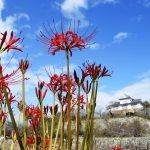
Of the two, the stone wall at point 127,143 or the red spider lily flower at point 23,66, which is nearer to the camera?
the red spider lily flower at point 23,66

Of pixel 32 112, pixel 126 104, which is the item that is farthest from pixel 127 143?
pixel 126 104

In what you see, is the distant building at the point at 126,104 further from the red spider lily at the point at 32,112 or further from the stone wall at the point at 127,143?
the red spider lily at the point at 32,112

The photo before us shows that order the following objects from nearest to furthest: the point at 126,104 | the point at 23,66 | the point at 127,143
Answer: the point at 23,66 < the point at 127,143 < the point at 126,104

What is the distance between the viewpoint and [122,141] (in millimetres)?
10250

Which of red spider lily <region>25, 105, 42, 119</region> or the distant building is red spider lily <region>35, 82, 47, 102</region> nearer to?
red spider lily <region>25, 105, 42, 119</region>

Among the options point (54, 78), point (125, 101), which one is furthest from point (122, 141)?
point (125, 101)

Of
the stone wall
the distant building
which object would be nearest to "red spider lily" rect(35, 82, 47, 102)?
the stone wall

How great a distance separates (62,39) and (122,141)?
8208 millimetres

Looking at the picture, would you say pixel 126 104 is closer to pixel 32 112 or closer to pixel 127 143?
pixel 127 143

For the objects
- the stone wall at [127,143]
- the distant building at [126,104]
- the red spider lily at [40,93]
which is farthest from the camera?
the distant building at [126,104]

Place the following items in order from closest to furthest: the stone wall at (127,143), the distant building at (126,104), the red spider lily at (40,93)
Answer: the red spider lily at (40,93)
the stone wall at (127,143)
the distant building at (126,104)

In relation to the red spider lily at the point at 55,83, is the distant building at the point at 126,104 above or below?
above

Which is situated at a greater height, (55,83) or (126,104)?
(126,104)

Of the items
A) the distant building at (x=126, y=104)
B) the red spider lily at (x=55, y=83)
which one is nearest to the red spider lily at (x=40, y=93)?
the red spider lily at (x=55, y=83)
